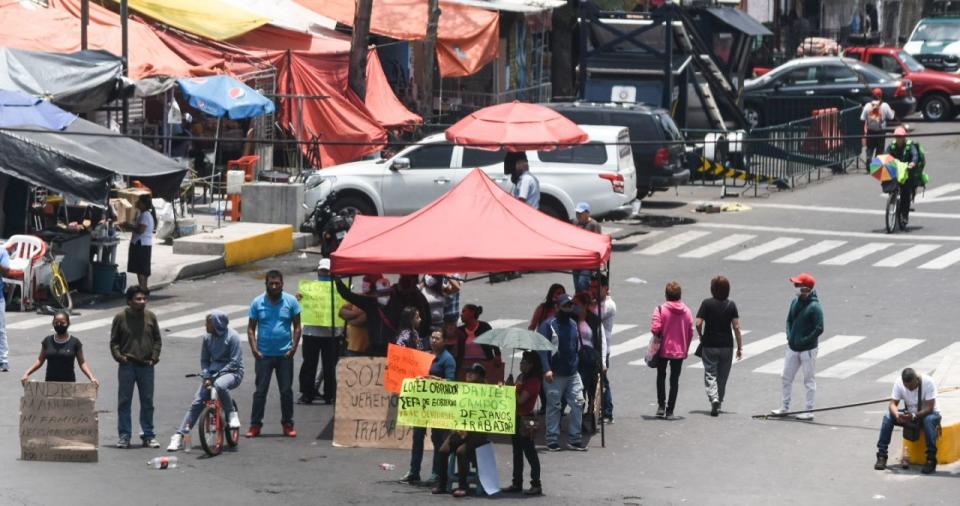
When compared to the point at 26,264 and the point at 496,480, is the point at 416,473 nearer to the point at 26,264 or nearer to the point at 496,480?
the point at 496,480

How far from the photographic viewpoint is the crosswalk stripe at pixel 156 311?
21.8 meters

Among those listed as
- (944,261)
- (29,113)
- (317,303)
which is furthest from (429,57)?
(317,303)

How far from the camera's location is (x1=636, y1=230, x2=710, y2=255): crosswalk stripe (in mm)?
28516

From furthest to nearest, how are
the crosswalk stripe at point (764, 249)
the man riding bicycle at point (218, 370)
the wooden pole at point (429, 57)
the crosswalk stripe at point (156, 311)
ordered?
the wooden pole at point (429, 57)
the crosswalk stripe at point (764, 249)
the crosswalk stripe at point (156, 311)
the man riding bicycle at point (218, 370)

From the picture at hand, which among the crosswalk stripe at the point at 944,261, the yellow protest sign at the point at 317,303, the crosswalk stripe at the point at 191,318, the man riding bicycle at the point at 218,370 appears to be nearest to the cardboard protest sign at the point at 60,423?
the man riding bicycle at the point at 218,370

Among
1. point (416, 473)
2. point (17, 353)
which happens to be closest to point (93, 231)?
point (17, 353)

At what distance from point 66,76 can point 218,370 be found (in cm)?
1234

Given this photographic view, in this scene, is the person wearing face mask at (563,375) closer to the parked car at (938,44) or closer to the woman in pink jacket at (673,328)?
the woman in pink jacket at (673,328)

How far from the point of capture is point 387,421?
647 inches

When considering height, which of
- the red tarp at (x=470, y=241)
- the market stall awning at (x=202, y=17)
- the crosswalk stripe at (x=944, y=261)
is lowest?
the crosswalk stripe at (x=944, y=261)

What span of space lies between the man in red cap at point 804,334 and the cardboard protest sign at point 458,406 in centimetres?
390

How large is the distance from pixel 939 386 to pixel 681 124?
68.2 ft

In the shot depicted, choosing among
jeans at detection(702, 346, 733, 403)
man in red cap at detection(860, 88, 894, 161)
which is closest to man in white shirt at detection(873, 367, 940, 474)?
jeans at detection(702, 346, 733, 403)

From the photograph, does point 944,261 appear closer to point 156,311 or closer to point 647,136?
point 647,136
